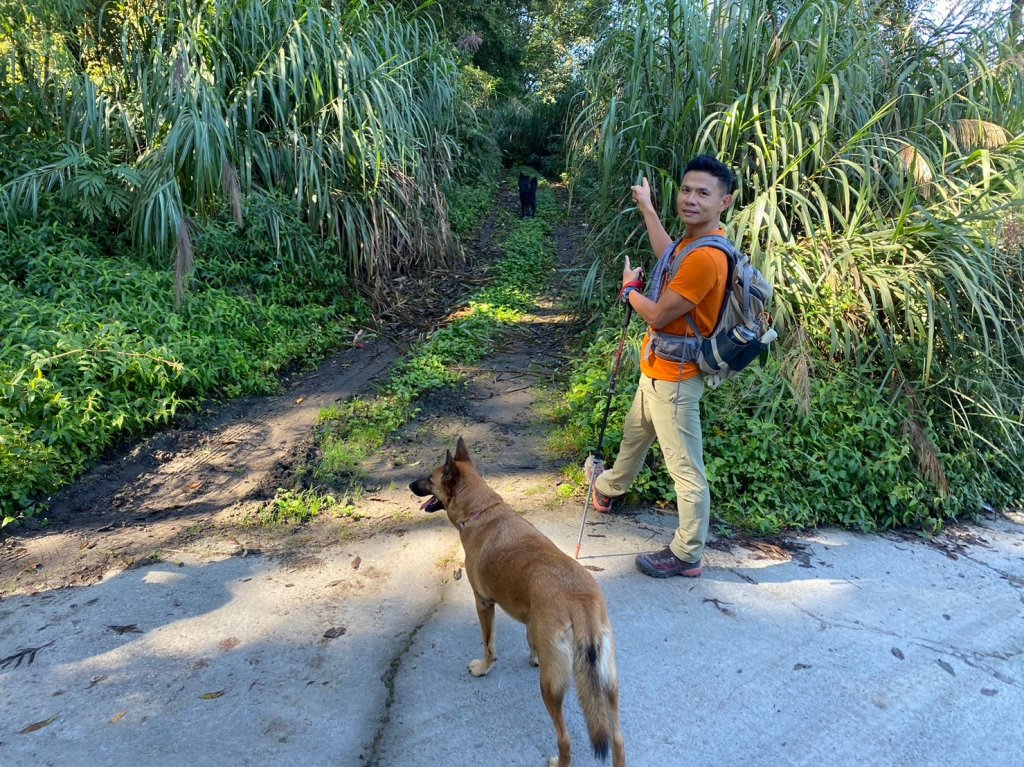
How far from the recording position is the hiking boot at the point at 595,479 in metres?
3.65

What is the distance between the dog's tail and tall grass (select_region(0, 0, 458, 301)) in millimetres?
4847

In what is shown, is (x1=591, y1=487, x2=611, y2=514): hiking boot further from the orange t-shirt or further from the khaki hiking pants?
the orange t-shirt

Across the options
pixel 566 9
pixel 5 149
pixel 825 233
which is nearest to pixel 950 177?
pixel 825 233

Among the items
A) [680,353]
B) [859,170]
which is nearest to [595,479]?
[680,353]

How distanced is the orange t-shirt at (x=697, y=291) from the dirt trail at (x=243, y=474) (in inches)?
58.6

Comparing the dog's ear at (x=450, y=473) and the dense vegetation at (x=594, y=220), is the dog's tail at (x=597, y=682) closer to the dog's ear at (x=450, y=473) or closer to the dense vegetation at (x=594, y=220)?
the dog's ear at (x=450, y=473)

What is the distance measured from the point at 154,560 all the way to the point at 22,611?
56 centimetres

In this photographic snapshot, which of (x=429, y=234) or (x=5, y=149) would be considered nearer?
(x=5, y=149)

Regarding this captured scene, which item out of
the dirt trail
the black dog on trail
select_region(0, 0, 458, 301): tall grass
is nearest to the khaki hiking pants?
the dirt trail

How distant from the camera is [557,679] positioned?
2.02 meters

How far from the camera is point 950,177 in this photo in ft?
15.5

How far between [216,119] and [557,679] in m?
6.04

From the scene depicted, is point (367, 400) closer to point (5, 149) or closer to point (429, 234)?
point (429, 234)

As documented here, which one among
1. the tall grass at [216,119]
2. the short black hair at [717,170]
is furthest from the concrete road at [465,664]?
the tall grass at [216,119]
